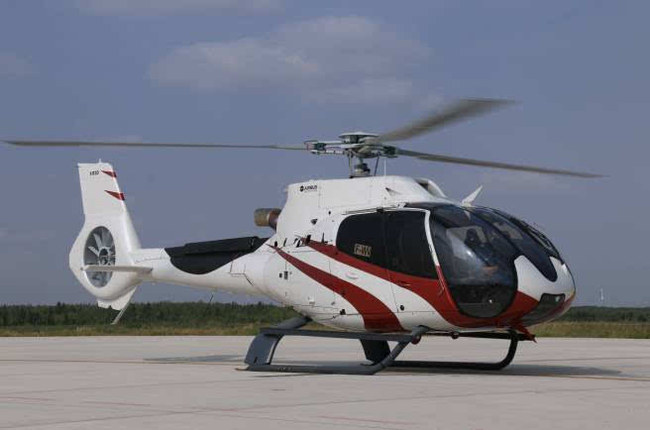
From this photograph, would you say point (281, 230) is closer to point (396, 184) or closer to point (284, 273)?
point (284, 273)

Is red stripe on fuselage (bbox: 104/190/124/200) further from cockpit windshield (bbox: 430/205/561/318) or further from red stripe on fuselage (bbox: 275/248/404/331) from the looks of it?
cockpit windshield (bbox: 430/205/561/318)

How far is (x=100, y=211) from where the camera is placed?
2253 centimetres

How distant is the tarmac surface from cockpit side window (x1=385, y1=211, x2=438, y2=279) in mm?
1622

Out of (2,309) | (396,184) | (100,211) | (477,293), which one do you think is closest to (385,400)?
(477,293)

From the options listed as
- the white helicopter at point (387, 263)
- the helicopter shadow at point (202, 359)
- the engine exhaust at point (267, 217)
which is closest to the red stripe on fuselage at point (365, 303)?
the white helicopter at point (387, 263)

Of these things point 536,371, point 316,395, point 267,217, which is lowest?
point 536,371

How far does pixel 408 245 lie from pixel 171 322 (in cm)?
3037

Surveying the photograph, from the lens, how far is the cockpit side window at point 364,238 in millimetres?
16531

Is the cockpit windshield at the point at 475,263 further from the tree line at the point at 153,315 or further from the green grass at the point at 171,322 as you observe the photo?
the tree line at the point at 153,315

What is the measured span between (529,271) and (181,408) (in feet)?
19.6

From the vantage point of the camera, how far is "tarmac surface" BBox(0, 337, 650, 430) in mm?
10203

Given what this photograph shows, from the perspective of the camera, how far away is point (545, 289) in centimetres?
1525

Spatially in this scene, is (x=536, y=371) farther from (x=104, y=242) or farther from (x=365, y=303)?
(x=104, y=242)

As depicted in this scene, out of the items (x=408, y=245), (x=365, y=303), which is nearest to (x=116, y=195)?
(x=365, y=303)
